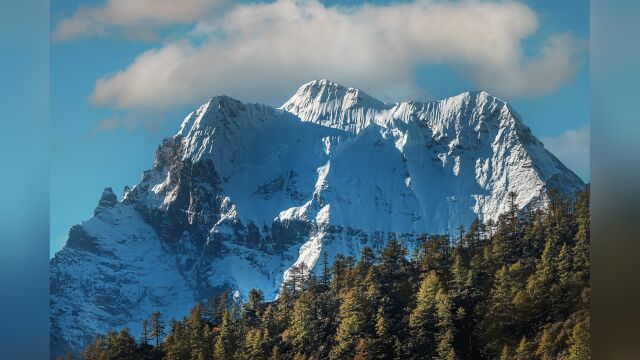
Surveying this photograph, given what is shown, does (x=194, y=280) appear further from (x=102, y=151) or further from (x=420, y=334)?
(x=420, y=334)

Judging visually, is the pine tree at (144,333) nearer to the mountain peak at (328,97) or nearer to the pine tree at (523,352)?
the mountain peak at (328,97)

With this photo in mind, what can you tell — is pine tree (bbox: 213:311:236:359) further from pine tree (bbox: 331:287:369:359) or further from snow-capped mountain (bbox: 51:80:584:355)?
pine tree (bbox: 331:287:369:359)

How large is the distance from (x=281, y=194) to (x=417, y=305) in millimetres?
1673

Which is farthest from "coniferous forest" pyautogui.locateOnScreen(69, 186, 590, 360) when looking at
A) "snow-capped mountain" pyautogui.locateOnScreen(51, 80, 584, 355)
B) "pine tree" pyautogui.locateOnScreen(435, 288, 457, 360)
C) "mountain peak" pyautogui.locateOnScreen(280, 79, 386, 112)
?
"mountain peak" pyautogui.locateOnScreen(280, 79, 386, 112)

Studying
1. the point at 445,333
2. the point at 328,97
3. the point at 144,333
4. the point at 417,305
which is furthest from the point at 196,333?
the point at 328,97

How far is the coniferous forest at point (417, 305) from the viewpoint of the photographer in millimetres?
9141

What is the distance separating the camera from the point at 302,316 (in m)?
9.34

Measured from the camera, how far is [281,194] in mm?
9219

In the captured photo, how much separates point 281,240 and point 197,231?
2.65 ft

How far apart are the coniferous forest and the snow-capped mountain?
17cm

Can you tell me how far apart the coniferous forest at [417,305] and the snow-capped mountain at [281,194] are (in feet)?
0.56
